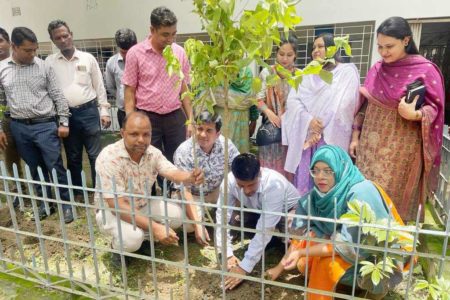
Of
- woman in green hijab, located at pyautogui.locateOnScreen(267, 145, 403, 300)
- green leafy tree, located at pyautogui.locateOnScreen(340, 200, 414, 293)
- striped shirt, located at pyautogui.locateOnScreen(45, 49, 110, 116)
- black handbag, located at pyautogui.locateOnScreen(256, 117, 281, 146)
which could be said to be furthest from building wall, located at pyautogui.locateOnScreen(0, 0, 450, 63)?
green leafy tree, located at pyautogui.locateOnScreen(340, 200, 414, 293)

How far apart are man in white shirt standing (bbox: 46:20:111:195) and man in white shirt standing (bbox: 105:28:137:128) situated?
1.87 feet

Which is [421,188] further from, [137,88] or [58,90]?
[58,90]

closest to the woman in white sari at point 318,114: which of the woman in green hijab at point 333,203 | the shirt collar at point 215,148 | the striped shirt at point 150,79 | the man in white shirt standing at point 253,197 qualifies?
the man in white shirt standing at point 253,197

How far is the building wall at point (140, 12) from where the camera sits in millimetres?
4605

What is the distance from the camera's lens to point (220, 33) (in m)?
1.58

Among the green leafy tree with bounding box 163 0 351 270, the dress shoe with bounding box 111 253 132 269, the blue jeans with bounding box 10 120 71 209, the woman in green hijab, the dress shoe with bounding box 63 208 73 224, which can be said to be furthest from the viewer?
the dress shoe with bounding box 63 208 73 224

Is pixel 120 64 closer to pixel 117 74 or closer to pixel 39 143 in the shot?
pixel 117 74

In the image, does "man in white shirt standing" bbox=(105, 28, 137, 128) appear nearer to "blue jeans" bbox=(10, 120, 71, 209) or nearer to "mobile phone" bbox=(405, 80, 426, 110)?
"blue jeans" bbox=(10, 120, 71, 209)

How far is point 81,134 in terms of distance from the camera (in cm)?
391

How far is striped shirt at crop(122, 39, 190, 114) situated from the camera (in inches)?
132

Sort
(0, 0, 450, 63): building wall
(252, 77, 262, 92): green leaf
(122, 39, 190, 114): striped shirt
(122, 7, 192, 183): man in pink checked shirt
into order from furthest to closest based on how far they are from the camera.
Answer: (0, 0, 450, 63): building wall
(122, 39, 190, 114): striped shirt
(122, 7, 192, 183): man in pink checked shirt
(252, 77, 262, 92): green leaf

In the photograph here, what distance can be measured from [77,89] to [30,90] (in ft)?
1.57

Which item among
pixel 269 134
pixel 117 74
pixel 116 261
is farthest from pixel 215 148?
pixel 117 74

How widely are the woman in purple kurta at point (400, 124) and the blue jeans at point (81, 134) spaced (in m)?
2.67
